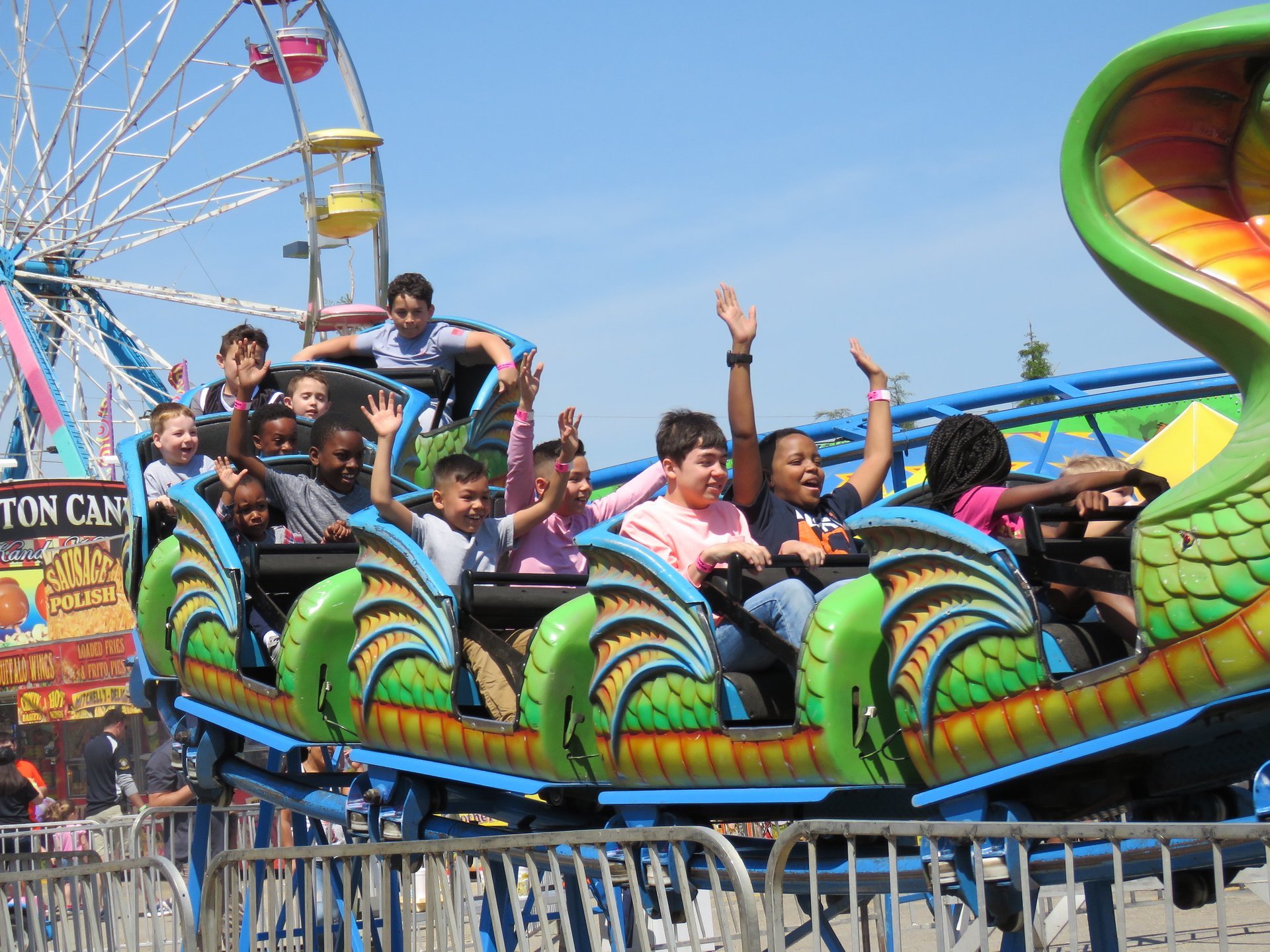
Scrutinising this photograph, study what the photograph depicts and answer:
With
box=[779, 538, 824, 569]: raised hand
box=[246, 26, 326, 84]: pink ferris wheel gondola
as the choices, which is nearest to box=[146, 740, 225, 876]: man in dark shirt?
box=[779, 538, 824, 569]: raised hand

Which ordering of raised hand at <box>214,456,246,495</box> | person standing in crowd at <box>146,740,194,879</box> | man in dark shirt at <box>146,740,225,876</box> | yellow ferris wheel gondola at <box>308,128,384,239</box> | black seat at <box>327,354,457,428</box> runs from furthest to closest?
yellow ferris wheel gondola at <box>308,128,384,239</box> < person standing in crowd at <box>146,740,194,879</box> < man in dark shirt at <box>146,740,225,876</box> < black seat at <box>327,354,457,428</box> < raised hand at <box>214,456,246,495</box>

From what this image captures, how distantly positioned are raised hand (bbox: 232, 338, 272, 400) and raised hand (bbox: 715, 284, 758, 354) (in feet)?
6.64

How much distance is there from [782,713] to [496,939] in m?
0.81

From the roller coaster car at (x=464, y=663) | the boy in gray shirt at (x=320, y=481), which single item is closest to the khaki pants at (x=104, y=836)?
the boy in gray shirt at (x=320, y=481)

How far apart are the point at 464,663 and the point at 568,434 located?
0.71 metres

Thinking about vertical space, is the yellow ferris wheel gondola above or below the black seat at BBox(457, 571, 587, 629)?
above

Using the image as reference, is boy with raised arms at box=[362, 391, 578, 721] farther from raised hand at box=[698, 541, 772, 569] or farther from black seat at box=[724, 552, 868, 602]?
raised hand at box=[698, 541, 772, 569]

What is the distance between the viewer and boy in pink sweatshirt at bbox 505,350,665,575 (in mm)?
4512

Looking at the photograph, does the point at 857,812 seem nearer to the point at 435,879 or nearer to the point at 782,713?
the point at 782,713

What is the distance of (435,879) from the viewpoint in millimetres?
3248

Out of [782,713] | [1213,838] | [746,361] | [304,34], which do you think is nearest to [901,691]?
[782,713]

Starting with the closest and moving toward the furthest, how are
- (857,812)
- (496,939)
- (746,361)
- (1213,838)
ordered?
(1213,838), (496,939), (857,812), (746,361)

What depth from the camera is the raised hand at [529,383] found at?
4477 millimetres

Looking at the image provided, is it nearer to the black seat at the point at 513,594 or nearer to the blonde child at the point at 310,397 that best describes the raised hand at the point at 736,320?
the black seat at the point at 513,594
